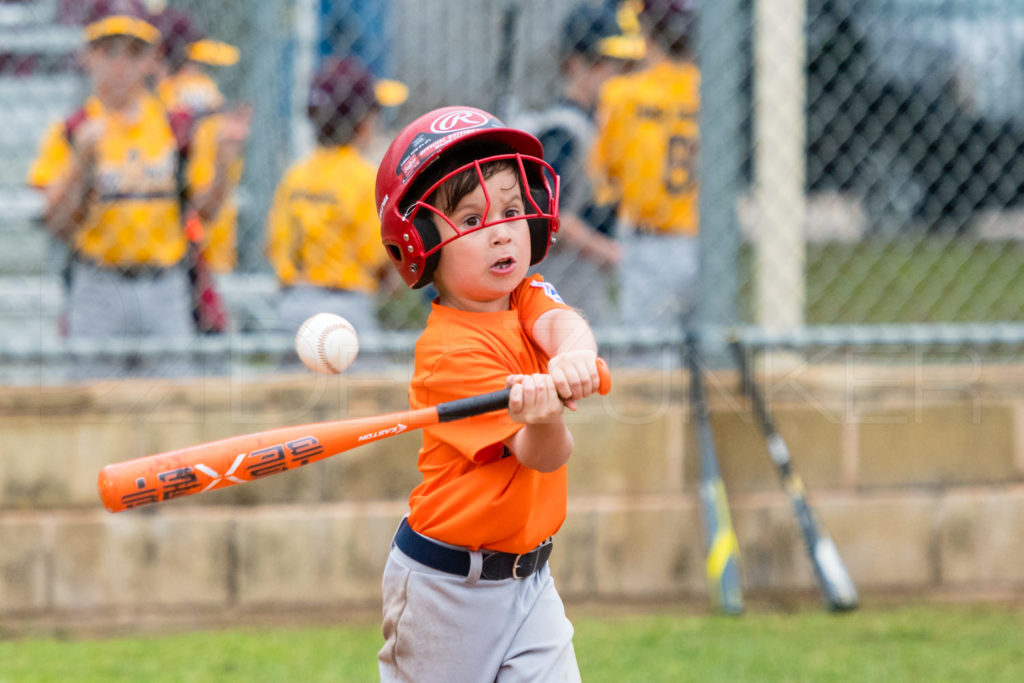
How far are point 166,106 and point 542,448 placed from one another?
3.14 meters

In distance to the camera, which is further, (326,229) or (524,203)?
(326,229)

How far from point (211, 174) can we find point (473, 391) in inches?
106

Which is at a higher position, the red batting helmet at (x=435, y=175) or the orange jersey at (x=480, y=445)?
the red batting helmet at (x=435, y=175)

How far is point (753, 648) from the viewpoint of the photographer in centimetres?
341

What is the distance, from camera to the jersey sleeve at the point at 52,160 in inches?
161

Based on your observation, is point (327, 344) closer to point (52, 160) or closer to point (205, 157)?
point (52, 160)

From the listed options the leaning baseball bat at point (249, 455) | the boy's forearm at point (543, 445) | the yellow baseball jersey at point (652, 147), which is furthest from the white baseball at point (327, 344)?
the yellow baseball jersey at point (652, 147)

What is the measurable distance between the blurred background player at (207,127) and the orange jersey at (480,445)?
2.37m

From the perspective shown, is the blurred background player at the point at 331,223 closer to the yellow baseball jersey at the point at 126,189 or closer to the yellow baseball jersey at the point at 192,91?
the yellow baseball jersey at the point at 126,189

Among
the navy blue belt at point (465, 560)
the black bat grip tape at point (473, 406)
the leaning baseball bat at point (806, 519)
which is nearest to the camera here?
the black bat grip tape at point (473, 406)

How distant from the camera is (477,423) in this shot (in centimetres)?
204

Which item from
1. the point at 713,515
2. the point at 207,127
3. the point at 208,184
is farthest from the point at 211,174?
the point at 713,515

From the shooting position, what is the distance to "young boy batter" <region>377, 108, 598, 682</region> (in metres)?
2.00

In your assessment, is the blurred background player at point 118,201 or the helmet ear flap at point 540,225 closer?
the helmet ear flap at point 540,225
